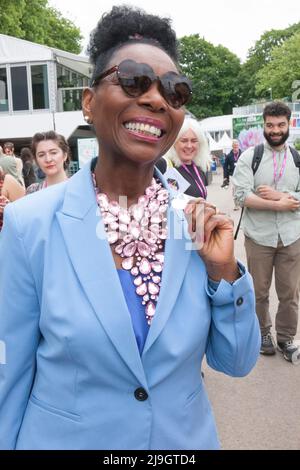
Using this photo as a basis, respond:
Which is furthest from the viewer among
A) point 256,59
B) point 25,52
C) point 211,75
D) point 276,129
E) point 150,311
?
point 211,75

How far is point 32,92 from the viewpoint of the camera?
24.2 m

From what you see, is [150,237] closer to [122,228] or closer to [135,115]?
[122,228]

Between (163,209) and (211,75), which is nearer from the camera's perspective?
(163,209)

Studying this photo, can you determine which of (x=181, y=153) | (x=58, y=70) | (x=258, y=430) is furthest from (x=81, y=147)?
(x=58, y=70)

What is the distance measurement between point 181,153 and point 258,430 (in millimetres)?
2216

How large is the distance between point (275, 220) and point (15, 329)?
10.4ft

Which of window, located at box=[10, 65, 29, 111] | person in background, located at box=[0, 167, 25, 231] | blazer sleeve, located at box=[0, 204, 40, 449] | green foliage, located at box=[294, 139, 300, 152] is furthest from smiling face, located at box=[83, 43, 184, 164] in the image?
window, located at box=[10, 65, 29, 111]

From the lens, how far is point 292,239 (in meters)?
4.20

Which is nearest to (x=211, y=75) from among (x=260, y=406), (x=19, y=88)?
(x=19, y=88)

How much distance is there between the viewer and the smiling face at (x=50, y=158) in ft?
14.0

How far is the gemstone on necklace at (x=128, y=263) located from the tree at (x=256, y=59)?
6413cm

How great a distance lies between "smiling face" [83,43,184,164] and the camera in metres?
1.44

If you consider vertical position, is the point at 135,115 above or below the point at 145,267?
above

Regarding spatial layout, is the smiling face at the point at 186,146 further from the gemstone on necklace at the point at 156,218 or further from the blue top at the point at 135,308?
the blue top at the point at 135,308
